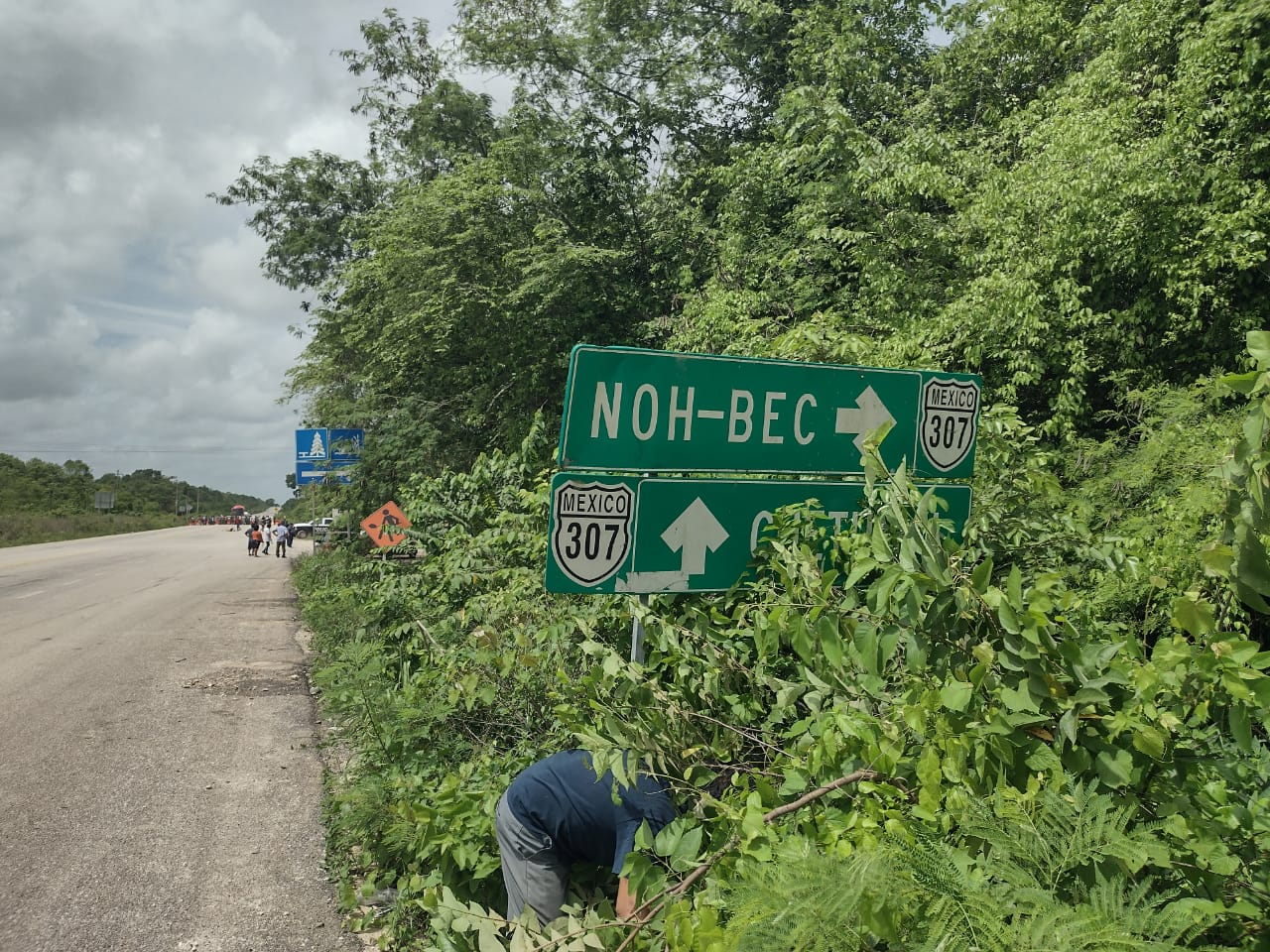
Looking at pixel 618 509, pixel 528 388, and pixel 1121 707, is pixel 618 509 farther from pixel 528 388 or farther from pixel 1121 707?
pixel 528 388

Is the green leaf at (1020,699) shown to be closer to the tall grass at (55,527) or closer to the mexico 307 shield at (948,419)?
the mexico 307 shield at (948,419)

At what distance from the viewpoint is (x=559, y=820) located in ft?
9.68

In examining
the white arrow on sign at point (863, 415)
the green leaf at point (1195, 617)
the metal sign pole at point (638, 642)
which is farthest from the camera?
the white arrow on sign at point (863, 415)

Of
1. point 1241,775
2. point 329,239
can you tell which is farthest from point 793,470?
point 329,239

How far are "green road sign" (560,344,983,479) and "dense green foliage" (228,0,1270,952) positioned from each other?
0.96 feet

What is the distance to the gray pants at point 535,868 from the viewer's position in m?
2.97

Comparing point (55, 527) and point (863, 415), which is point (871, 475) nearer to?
point (863, 415)

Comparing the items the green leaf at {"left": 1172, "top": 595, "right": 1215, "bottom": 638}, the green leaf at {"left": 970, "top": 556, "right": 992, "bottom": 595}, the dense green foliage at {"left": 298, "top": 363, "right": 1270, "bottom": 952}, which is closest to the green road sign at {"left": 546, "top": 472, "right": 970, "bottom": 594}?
the dense green foliage at {"left": 298, "top": 363, "right": 1270, "bottom": 952}

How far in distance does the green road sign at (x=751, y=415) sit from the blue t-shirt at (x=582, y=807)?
1036mm

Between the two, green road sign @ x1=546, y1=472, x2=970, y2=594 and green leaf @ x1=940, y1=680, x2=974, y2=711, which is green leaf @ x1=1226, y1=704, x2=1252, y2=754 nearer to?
green leaf @ x1=940, y1=680, x2=974, y2=711

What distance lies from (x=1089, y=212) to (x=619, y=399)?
747 centimetres

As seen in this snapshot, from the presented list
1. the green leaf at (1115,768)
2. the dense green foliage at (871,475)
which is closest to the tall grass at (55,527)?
the dense green foliage at (871,475)

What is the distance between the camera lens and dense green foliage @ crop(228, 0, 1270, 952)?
1770 mm

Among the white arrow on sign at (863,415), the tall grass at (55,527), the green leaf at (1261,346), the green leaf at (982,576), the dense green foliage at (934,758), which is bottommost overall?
the tall grass at (55,527)
